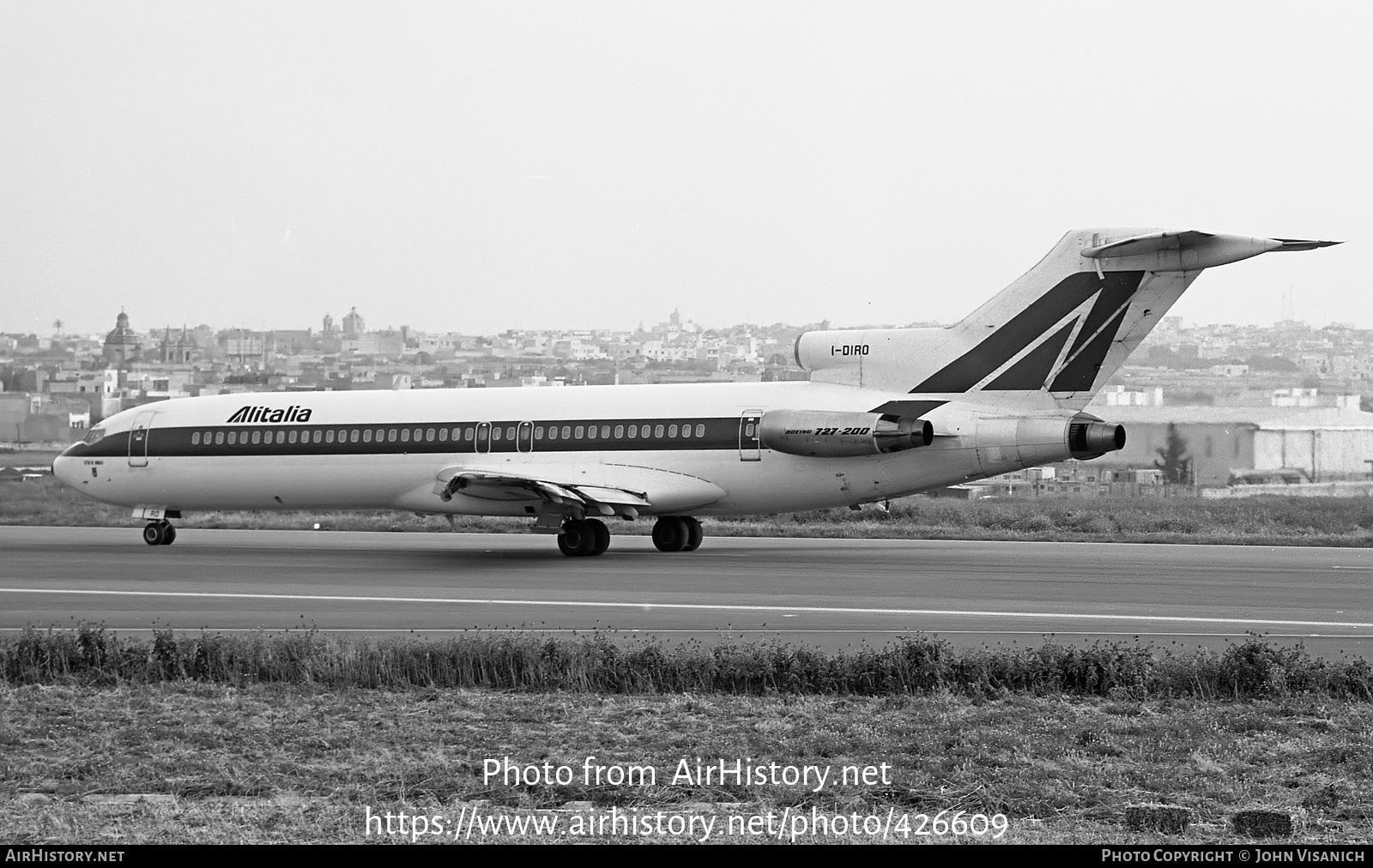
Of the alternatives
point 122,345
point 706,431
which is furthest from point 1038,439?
point 122,345

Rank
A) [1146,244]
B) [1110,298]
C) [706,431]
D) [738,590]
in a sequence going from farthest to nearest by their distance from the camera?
1. [706,431]
2. [1110,298]
3. [1146,244]
4. [738,590]

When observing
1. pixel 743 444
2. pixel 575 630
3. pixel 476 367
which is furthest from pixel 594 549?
pixel 476 367

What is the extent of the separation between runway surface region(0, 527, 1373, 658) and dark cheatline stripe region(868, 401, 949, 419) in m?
2.47

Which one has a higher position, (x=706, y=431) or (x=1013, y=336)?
(x=1013, y=336)

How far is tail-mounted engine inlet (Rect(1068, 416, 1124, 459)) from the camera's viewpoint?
22578mm

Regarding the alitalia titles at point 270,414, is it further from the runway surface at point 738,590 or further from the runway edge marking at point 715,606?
the runway edge marking at point 715,606

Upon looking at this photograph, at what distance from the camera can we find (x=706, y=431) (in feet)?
84.6

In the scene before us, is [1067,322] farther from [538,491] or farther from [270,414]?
[270,414]

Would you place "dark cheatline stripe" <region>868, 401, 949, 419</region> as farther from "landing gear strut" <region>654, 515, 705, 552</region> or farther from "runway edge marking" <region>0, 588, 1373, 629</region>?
"runway edge marking" <region>0, 588, 1373, 629</region>

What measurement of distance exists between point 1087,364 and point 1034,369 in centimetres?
84

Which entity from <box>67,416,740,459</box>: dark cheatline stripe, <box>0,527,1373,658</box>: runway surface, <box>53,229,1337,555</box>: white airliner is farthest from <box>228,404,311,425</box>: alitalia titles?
<box>0,527,1373,658</box>: runway surface

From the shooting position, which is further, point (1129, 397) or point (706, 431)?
point (1129, 397)

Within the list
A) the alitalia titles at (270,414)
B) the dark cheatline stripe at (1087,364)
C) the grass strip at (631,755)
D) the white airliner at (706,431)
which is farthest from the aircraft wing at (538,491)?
the grass strip at (631,755)

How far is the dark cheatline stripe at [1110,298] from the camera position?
22750 millimetres
